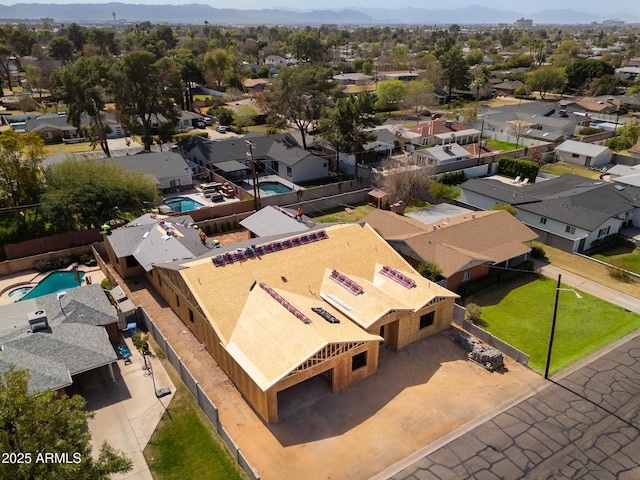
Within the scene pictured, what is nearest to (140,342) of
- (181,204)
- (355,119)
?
(181,204)

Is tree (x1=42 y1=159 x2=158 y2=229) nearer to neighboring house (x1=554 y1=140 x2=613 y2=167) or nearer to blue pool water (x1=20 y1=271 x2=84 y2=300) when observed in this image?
blue pool water (x1=20 y1=271 x2=84 y2=300)

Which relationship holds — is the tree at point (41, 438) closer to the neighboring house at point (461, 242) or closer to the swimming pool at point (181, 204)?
the neighboring house at point (461, 242)

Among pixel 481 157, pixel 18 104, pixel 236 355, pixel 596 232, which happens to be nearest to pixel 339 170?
pixel 481 157

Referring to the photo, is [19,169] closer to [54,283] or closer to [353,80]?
[54,283]

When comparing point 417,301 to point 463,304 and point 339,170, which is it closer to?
point 463,304

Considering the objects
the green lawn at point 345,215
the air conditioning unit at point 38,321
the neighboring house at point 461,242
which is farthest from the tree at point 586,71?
the air conditioning unit at point 38,321
